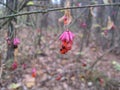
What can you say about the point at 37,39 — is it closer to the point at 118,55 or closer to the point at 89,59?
the point at 89,59

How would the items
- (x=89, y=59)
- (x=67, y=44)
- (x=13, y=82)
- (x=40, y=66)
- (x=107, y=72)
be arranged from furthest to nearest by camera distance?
(x=89, y=59) → (x=107, y=72) → (x=40, y=66) → (x=13, y=82) → (x=67, y=44)

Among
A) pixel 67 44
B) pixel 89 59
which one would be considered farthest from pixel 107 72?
pixel 67 44

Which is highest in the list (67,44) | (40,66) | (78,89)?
(67,44)

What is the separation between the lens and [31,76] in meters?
6.95

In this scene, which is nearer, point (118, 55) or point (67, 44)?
point (67, 44)

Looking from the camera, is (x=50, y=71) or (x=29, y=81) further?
(x=50, y=71)

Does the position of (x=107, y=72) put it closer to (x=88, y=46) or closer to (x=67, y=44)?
(x=88, y=46)

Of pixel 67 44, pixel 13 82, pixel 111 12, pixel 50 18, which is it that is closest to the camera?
pixel 67 44

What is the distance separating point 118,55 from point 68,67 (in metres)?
3.29

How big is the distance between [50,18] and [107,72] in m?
6.79

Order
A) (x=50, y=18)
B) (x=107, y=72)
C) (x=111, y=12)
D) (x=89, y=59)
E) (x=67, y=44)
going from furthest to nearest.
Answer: (x=50, y=18), (x=111, y=12), (x=89, y=59), (x=107, y=72), (x=67, y=44)

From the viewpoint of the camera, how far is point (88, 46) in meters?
10.5

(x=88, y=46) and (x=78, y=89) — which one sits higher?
(x=88, y=46)

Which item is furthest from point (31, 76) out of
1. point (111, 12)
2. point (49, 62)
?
point (111, 12)
